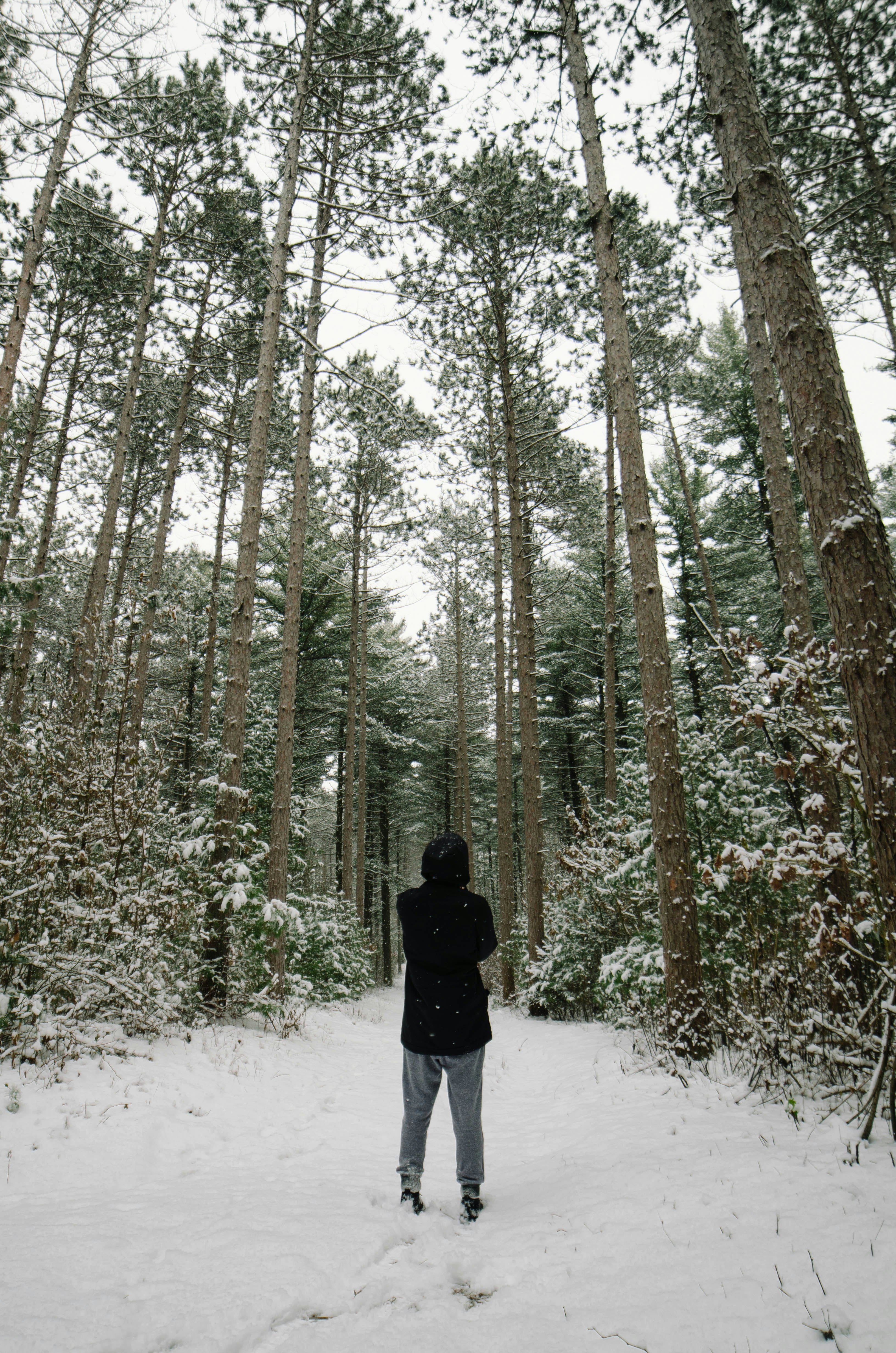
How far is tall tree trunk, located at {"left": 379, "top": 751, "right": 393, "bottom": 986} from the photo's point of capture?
24672mm

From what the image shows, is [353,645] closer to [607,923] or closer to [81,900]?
[607,923]

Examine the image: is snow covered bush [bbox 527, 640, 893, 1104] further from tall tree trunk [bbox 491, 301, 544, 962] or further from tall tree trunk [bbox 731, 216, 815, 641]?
tall tree trunk [bbox 491, 301, 544, 962]

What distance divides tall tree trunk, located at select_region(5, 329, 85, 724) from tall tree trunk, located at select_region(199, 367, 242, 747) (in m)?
3.42

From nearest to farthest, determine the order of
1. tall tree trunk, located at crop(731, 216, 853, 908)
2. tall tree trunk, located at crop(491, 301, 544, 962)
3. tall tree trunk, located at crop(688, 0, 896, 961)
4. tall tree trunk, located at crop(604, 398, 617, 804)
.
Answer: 1. tall tree trunk, located at crop(688, 0, 896, 961)
2. tall tree trunk, located at crop(731, 216, 853, 908)
3. tall tree trunk, located at crop(491, 301, 544, 962)
4. tall tree trunk, located at crop(604, 398, 617, 804)

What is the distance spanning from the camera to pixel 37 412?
46.0 ft

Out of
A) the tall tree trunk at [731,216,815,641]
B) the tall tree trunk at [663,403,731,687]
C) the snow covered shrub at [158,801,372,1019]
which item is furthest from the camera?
the tall tree trunk at [663,403,731,687]

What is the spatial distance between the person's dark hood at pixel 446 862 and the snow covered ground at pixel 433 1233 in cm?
157

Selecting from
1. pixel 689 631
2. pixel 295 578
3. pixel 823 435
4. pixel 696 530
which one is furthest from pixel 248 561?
pixel 689 631

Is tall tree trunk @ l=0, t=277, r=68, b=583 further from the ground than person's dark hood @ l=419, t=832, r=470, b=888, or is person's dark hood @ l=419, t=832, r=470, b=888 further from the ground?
tall tree trunk @ l=0, t=277, r=68, b=583

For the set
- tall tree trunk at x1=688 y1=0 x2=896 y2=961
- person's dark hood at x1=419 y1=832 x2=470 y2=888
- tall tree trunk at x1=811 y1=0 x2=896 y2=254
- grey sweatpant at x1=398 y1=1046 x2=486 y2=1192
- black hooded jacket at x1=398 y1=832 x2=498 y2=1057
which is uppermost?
tall tree trunk at x1=811 y1=0 x2=896 y2=254

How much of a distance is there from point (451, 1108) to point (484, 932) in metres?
0.85

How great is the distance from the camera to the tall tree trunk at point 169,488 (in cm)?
1326

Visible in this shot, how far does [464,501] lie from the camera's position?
57.6 feet

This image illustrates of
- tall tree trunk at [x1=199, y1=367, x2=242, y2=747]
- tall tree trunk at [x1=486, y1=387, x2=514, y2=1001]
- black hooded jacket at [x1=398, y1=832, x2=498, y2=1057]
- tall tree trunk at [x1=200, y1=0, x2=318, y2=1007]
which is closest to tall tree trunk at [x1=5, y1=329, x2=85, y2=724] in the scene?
tall tree trunk at [x1=199, y1=367, x2=242, y2=747]
